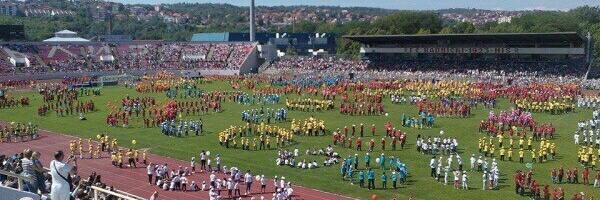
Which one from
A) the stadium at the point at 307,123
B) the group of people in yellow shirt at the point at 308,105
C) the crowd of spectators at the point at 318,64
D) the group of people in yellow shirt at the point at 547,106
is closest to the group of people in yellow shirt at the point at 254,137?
→ the stadium at the point at 307,123

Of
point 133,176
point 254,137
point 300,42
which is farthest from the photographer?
point 300,42

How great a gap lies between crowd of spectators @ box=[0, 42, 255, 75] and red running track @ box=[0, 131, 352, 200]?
34.5m

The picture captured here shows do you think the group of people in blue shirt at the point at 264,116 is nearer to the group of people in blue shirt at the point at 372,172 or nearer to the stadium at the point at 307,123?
the stadium at the point at 307,123

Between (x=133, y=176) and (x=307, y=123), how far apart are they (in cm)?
1046

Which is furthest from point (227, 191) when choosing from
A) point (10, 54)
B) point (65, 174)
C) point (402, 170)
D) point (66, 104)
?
point (10, 54)

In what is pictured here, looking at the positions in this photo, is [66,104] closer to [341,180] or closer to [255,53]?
[341,180]

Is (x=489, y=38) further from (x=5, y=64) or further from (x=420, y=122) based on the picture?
(x=5, y=64)

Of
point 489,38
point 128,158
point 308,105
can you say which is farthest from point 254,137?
point 489,38

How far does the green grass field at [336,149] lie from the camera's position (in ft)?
66.3

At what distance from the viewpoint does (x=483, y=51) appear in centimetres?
6475

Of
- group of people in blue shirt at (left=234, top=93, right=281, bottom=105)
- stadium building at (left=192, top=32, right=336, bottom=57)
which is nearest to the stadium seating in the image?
group of people in blue shirt at (left=234, top=93, right=281, bottom=105)

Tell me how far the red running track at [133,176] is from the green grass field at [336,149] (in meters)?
0.81

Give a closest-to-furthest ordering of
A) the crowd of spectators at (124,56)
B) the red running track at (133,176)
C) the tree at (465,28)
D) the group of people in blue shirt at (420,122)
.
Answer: the red running track at (133,176) → the group of people in blue shirt at (420,122) → the crowd of spectators at (124,56) → the tree at (465,28)

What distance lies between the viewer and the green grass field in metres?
20.2
